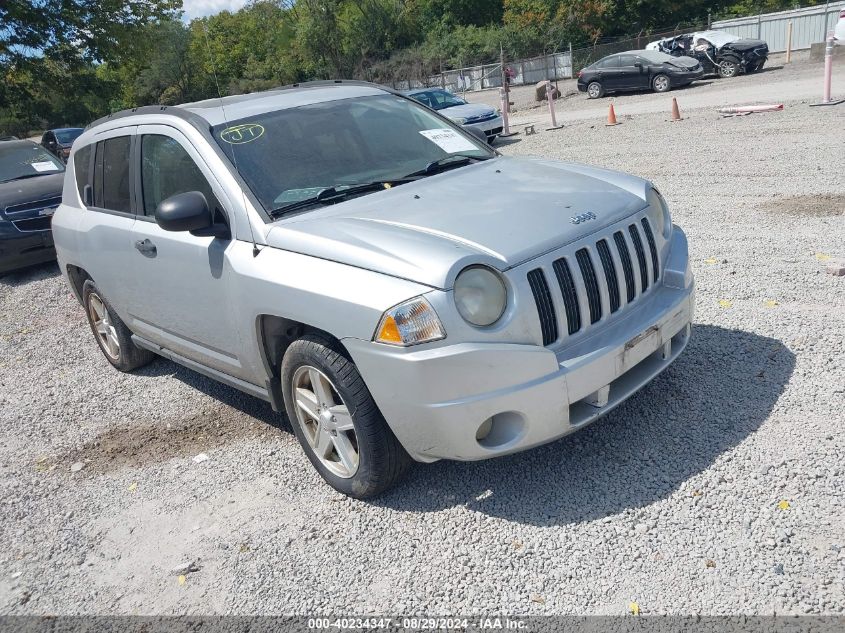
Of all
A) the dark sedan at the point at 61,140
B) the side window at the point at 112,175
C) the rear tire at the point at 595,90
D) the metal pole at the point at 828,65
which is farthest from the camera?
the rear tire at the point at 595,90

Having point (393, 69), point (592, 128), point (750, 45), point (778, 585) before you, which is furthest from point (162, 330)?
point (393, 69)

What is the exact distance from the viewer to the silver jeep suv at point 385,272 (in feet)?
10.3

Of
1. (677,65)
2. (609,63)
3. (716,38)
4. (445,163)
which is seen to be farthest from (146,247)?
(716,38)

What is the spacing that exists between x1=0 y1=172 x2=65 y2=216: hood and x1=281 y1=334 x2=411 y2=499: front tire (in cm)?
810

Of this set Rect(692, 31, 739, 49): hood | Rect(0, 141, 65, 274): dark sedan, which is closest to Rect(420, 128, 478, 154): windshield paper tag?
Rect(0, 141, 65, 274): dark sedan

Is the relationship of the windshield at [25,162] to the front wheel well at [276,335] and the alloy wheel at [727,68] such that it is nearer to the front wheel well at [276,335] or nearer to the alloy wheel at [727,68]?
the front wheel well at [276,335]

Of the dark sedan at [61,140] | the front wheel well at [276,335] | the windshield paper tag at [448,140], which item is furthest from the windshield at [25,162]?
the dark sedan at [61,140]

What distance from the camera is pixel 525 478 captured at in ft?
12.2

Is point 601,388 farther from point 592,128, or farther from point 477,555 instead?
point 592,128

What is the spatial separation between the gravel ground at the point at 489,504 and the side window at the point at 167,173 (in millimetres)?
1491

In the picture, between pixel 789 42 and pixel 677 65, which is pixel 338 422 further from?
pixel 789 42

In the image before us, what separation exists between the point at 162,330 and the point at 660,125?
13640 millimetres

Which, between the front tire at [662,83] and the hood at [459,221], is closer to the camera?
the hood at [459,221]

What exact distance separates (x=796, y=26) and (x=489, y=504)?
3870 centimetres
